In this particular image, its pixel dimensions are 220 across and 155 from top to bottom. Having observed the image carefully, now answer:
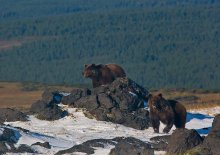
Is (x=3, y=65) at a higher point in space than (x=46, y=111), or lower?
lower

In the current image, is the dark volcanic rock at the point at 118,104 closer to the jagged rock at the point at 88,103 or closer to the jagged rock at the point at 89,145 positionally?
the jagged rock at the point at 88,103

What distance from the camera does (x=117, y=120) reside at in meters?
32.5

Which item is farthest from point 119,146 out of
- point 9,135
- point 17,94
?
point 17,94

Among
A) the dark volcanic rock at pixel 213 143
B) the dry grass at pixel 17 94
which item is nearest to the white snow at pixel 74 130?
the dark volcanic rock at pixel 213 143

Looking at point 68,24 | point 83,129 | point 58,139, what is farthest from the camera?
point 68,24

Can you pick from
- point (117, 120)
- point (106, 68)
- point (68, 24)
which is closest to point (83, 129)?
point (117, 120)

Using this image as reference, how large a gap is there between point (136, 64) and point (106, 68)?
99818mm

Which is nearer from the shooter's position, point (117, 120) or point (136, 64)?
point (117, 120)

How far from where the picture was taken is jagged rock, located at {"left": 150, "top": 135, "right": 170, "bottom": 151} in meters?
26.6

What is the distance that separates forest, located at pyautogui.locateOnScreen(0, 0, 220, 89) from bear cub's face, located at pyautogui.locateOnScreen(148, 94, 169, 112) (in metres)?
76.9

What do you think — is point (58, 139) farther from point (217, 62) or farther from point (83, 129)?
point (217, 62)

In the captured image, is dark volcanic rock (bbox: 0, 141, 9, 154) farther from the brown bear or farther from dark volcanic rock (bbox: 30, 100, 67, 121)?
the brown bear

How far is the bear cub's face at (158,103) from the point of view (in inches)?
1232

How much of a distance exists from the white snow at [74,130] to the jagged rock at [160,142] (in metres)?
0.32
